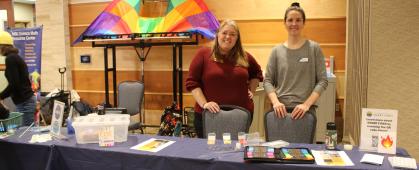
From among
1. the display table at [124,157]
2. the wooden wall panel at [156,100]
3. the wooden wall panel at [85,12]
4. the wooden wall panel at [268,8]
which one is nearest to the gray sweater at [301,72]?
the display table at [124,157]

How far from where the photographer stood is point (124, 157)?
6.36 ft

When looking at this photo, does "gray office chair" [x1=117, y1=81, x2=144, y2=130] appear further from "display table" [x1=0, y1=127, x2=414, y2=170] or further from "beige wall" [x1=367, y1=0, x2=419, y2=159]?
"beige wall" [x1=367, y1=0, x2=419, y2=159]

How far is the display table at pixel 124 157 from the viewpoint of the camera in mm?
1793

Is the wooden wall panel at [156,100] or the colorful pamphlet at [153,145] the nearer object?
the colorful pamphlet at [153,145]

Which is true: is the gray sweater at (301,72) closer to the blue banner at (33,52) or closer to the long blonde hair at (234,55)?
the long blonde hair at (234,55)

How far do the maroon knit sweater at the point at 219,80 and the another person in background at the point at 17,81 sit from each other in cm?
173

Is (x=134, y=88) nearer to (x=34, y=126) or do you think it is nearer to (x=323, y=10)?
(x=34, y=126)

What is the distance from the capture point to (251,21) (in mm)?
4797

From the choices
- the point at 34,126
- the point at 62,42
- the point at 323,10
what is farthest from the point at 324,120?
the point at 62,42

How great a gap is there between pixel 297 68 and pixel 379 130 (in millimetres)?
771

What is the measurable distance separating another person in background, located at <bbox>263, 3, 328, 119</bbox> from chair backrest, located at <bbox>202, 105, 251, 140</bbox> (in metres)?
0.23

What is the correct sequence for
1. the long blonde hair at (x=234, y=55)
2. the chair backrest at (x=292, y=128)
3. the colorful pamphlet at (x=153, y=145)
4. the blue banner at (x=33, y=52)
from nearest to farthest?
the colorful pamphlet at (x=153, y=145)
the chair backrest at (x=292, y=128)
the long blonde hair at (x=234, y=55)
the blue banner at (x=33, y=52)

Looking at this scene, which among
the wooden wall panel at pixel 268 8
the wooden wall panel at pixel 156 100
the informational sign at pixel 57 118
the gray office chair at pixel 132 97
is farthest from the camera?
the wooden wall panel at pixel 156 100

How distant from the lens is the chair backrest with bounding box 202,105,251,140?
8.05ft
